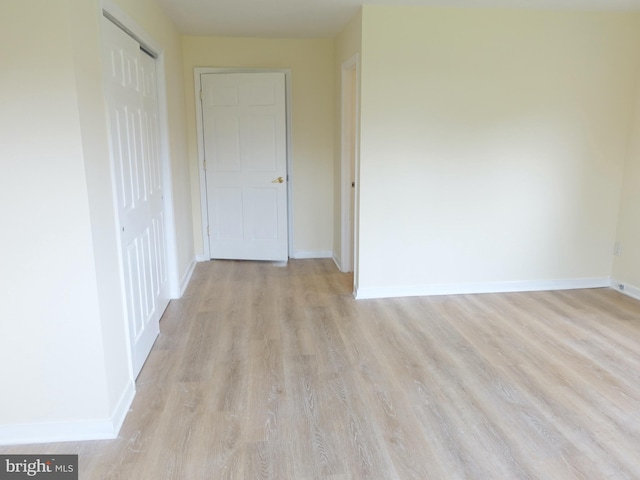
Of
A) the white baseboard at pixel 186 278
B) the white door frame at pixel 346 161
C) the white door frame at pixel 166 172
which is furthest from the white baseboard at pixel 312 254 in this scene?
the white door frame at pixel 166 172

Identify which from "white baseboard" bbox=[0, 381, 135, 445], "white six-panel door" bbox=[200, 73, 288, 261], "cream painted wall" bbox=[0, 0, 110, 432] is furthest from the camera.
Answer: "white six-panel door" bbox=[200, 73, 288, 261]

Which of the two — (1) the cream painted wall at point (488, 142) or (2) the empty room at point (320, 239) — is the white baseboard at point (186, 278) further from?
(1) the cream painted wall at point (488, 142)

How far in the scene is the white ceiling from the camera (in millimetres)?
3561

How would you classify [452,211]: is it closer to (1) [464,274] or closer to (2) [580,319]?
(1) [464,274]

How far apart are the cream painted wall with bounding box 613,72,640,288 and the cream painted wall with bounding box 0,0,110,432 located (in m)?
4.25

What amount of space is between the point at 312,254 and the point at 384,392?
2996 millimetres

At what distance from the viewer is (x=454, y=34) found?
12.3 feet

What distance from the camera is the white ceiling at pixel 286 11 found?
356 cm

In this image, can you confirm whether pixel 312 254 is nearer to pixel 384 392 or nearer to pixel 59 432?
pixel 384 392

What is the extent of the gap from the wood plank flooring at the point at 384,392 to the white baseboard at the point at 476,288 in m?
0.12

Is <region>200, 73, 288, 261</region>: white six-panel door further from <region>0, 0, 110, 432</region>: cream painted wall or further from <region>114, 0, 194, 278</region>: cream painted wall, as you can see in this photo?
<region>0, 0, 110, 432</region>: cream painted wall

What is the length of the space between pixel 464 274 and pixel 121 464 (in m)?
3.12

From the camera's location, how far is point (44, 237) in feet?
6.50
